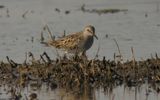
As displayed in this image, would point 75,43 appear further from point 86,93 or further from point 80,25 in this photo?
point 80,25

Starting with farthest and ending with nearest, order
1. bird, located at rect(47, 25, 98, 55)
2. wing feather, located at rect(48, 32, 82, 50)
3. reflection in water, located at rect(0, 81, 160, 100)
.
Answer: wing feather, located at rect(48, 32, 82, 50) → bird, located at rect(47, 25, 98, 55) → reflection in water, located at rect(0, 81, 160, 100)

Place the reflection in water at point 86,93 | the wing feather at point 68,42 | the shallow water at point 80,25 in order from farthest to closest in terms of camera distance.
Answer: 1. the shallow water at point 80,25
2. the wing feather at point 68,42
3. the reflection in water at point 86,93

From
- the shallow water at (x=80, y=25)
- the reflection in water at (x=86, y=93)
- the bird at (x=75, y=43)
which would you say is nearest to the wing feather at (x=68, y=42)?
the bird at (x=75, y=43)

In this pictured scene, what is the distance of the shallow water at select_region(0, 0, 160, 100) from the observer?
1734cm

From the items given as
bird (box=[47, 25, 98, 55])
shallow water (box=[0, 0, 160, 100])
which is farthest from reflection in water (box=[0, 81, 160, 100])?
bird (box=[47, 25, 98, 55])

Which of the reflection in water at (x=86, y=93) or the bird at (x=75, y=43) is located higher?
the bird at (x=75, y=43)

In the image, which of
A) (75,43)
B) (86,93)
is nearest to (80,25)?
(75,43)

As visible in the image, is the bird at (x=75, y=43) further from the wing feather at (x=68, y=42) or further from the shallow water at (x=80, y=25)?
the shallow water at (x=80, y=25)

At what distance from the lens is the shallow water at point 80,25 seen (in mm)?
17344

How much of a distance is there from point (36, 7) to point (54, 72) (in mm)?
9957

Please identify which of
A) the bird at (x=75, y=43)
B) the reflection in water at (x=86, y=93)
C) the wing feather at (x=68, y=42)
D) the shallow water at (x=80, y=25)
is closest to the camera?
the reflection in water at (x=86, y=93)

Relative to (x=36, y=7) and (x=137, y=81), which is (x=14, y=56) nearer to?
(x=137, y=81)

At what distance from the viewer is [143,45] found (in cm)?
1767

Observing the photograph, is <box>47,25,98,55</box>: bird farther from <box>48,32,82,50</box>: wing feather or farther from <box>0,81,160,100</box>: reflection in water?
<box>0,81,160,100</box>: reflection in water
